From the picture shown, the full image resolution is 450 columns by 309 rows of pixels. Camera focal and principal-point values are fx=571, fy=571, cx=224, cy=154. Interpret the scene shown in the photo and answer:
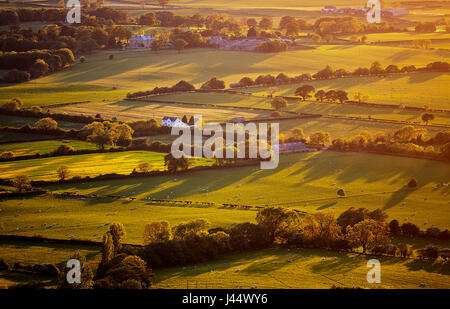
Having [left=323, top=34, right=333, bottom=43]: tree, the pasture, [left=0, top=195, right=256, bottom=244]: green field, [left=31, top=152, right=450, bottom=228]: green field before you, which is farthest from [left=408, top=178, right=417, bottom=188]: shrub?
[left=323, top=34, right=333, bottom=43]: tree

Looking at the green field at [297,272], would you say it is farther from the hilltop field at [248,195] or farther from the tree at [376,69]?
the tree at [376,69]

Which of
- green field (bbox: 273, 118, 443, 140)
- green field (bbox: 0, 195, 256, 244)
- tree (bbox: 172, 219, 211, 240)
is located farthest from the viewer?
green field (bbox: 273, 118, 443, 140)

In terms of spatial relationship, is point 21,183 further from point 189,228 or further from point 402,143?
point 402,143

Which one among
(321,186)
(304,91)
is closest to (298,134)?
(321,186)

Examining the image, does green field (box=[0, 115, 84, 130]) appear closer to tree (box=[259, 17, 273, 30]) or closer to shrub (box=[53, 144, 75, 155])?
shrub (box=[53, 144, 75, 155])

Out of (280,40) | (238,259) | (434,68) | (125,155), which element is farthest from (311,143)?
(280,40)

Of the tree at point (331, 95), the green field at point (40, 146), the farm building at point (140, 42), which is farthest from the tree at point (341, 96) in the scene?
the farm building at point (140, 42)
